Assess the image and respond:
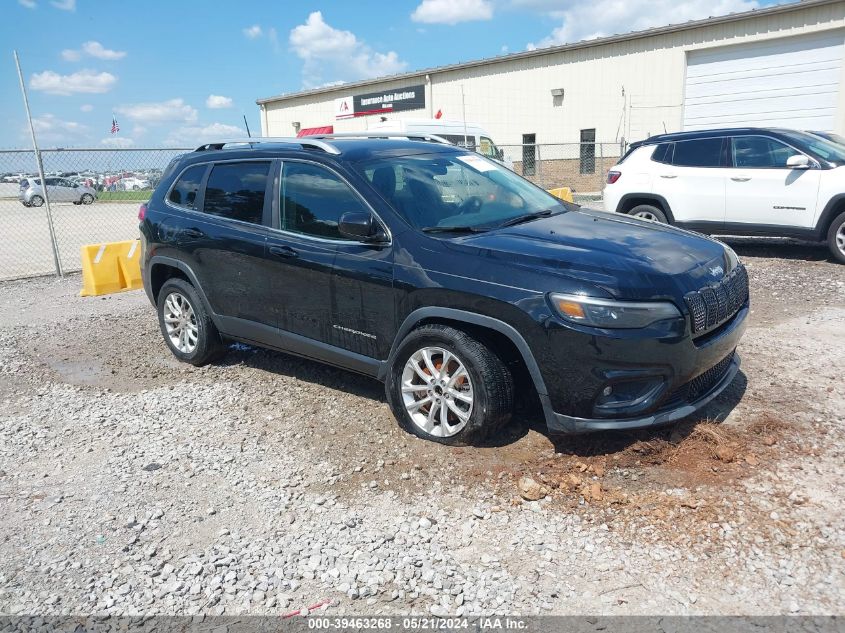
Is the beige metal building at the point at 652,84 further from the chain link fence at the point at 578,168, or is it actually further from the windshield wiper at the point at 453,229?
the windshield wiper at the point at 453,229

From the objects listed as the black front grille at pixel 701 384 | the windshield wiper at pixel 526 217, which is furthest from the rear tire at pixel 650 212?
the black front grille at pixel 701 384

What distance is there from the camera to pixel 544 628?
2.61 m

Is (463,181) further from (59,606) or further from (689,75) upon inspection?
(689,75)

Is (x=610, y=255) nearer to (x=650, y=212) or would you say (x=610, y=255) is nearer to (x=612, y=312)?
(x=612, y=312)

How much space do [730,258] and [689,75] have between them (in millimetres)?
22916

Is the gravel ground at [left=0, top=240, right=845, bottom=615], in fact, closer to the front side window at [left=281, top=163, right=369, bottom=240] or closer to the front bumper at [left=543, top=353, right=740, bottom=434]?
the front bumper at [left=543, top=353, right=740, bottom=434]

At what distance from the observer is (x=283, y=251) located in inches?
186

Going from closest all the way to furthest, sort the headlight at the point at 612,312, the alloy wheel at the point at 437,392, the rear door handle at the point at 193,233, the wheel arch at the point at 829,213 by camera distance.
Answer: the headlight at the point at 612,312, the alloy wheel at the point at 437,392, the rear door handle at the point at 193,233, the wheel arch at the point at 829,213

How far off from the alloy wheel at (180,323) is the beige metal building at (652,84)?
1507cm

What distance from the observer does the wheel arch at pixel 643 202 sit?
32.5 ft

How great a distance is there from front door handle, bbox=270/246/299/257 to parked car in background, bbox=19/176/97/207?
27.7 meters

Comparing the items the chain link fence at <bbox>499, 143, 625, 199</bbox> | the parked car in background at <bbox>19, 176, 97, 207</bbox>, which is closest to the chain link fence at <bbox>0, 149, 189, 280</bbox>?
the parked car in background at <bbox>19, 176, 97, 207</bbox>

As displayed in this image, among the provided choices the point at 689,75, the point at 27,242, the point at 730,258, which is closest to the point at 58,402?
the point at 730,258

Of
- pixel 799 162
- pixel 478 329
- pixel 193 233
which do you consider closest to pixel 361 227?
pixel 478 329
